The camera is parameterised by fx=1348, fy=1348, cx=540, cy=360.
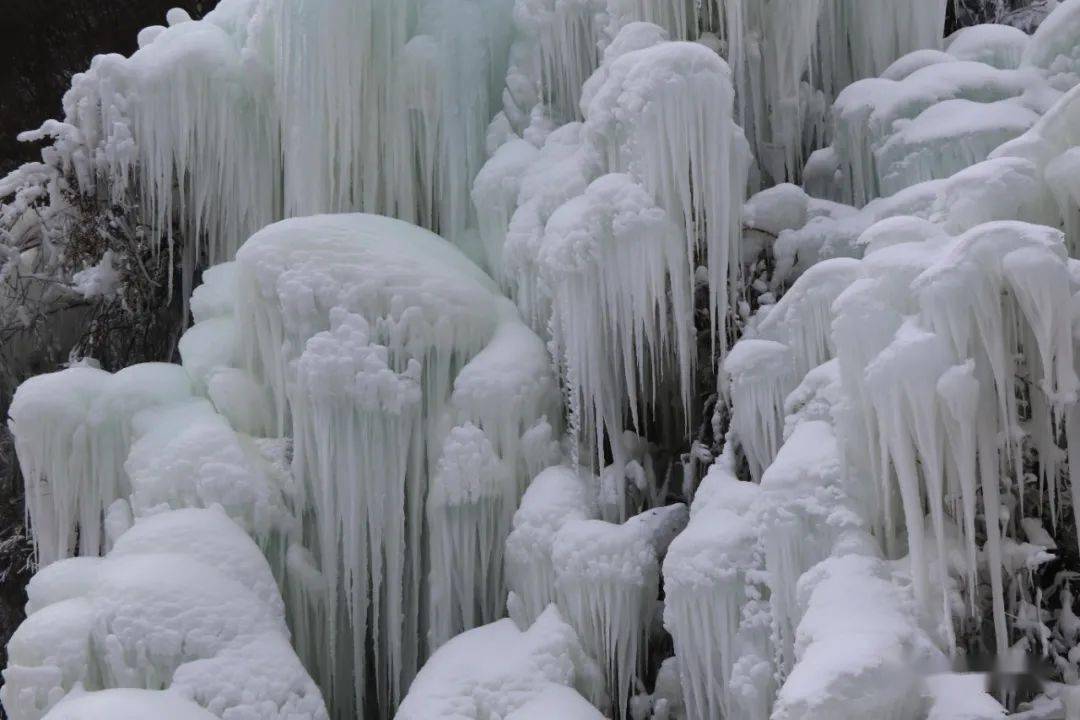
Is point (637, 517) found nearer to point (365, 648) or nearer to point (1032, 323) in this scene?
point (365, 648)

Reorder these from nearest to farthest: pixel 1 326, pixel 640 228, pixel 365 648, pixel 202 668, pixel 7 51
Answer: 1. pixel 202 668
2. pixel 640 228
3. pixel 365 648
4. pixel 1 326
5. pixel 7 51

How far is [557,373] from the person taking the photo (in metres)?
6.07

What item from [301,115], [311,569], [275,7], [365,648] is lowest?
[365,648]

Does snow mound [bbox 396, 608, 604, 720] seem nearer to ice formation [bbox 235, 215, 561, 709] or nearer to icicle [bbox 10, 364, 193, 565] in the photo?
ice formation [bbox 235, 215, 561, 709]

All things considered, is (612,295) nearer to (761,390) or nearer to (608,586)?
(761,390)

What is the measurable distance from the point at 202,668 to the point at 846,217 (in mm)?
3240

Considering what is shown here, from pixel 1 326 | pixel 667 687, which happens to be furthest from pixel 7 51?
pixel 667 687

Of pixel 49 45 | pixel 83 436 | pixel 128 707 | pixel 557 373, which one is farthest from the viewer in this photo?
pixel 49 45

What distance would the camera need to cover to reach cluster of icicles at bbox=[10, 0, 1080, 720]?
13.8 feet

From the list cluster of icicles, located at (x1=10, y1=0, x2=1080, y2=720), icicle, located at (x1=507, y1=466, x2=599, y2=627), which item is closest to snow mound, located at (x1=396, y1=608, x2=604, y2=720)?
cluster of icicles, located at (x1=10, y1=0, x2=1080, y2=720)

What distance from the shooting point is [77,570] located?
591 cm

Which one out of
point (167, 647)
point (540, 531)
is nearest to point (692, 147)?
point (540, 531)

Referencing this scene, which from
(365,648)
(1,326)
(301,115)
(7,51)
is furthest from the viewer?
(7,51)

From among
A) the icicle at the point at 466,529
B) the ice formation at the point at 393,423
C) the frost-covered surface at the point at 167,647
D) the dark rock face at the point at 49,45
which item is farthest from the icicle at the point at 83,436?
the dark rock face at the point at 49,45
